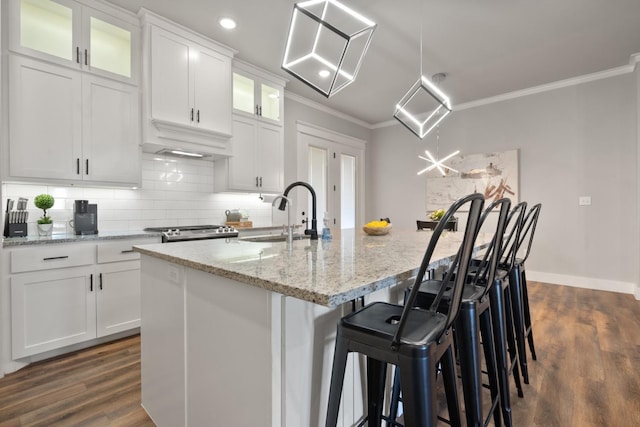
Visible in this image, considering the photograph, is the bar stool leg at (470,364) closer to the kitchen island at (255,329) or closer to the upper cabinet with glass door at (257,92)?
the kitchen island at (255,329)

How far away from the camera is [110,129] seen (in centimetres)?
271

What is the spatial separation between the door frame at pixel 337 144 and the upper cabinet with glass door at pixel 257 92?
68cm

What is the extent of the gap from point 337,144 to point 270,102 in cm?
175

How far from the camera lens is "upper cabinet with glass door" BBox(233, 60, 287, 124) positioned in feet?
12.4

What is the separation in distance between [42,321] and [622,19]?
5.39 m

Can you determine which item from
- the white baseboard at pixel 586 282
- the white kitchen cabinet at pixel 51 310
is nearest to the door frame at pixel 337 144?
the white baseboard at pixel 586 282

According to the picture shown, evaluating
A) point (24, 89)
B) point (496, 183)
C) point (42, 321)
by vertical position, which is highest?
point (24, 89)

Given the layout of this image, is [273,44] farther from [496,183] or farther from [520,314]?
[496,183]

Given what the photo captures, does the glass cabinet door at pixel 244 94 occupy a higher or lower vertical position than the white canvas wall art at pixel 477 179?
higher

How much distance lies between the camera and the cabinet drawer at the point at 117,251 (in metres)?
2.47

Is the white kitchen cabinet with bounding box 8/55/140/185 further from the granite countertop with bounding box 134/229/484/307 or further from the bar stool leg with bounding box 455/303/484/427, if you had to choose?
the bar stool leg with bounding box 455/303/484/427

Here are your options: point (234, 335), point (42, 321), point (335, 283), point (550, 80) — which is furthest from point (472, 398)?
point (550, 80)

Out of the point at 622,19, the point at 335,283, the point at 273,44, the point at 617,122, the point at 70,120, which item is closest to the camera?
the point at 335,283

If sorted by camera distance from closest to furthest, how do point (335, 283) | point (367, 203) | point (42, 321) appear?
point (335, 283)
point (42, 321)
point (367, 203)
